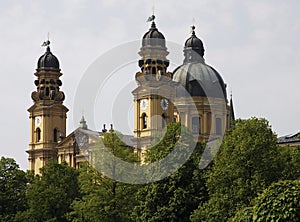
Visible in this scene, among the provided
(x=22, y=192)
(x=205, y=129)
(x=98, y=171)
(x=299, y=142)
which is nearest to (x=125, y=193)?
(x=98, y=171)

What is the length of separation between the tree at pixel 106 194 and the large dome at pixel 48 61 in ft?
187

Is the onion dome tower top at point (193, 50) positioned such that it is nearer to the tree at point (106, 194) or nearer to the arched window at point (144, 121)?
the arched window at point (144, 121)

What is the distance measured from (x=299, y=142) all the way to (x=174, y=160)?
126 feet

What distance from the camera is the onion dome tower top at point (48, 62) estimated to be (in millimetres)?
133250

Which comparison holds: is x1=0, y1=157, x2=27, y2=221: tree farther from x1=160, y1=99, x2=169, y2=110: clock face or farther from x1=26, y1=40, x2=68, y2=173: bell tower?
x1=26, y1=40, x2=68, y2=173: bell tower

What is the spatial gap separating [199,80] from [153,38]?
14752 millimetres

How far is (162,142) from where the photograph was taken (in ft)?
238

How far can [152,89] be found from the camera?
116 m

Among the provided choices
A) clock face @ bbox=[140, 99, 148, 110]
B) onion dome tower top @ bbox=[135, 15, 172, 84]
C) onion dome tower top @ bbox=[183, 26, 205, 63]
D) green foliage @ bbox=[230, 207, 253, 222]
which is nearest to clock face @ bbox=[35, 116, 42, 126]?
clock face @ bbox=[140, 99, 148, 110]

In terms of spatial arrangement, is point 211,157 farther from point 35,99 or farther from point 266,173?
point 35,99

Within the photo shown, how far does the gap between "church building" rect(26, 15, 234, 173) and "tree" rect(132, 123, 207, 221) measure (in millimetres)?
44980

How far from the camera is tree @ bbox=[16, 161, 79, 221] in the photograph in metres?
81.2

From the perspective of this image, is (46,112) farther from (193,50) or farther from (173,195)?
(173,195)

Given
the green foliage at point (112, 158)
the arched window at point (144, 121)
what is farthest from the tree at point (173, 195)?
the arched window at point (144, 121)
